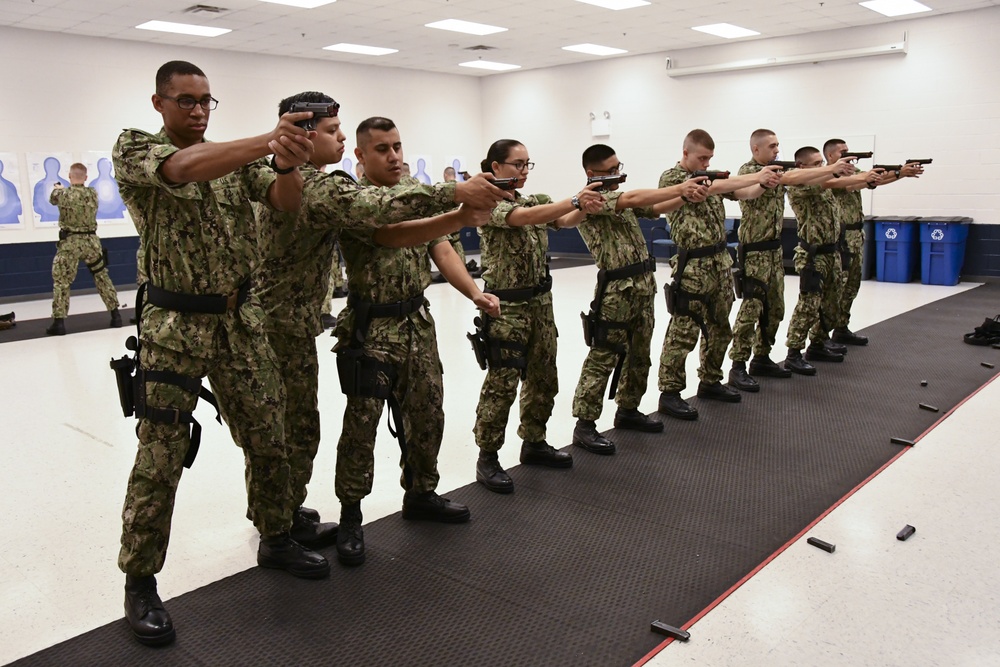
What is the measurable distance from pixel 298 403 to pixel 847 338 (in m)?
5.20

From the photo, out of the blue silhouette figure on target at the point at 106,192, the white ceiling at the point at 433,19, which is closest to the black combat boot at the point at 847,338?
the white ceiling at the point at 433,19

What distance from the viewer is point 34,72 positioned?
10484 mm

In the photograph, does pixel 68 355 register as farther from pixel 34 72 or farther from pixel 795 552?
pixel 795 552

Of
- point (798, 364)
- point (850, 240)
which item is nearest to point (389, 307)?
point (798, 364)

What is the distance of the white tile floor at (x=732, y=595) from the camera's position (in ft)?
8.17

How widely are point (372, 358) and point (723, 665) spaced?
1.58m

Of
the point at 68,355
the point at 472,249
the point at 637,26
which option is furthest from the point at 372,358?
the point at 472,249

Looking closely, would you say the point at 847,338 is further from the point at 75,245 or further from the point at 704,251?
the point at 75,245

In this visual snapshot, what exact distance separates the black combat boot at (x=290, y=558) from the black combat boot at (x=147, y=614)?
0.46 metres

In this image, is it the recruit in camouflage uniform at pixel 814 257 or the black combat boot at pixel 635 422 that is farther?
the recruit in camouflage uniform at pixel 814 257

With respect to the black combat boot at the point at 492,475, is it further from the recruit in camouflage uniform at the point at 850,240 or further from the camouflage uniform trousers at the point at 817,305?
the recruit in camouflage uniform at the point at 850,240

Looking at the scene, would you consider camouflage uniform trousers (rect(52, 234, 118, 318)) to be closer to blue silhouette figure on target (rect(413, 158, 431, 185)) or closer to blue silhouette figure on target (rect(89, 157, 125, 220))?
blue silhouette figure on target (rect(89, 157, 125, 220))

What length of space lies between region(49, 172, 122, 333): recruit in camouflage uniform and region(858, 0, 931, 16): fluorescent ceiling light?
937 cm

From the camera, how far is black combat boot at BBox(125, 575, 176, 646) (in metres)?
2.49
